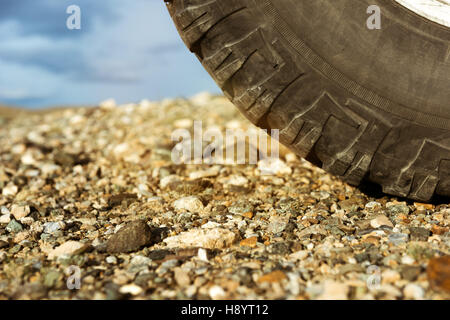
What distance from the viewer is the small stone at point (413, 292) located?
123cm

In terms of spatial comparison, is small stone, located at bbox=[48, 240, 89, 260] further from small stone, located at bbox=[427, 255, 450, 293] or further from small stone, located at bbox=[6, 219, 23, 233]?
small stone, located at bbox=[427, 255, 450, 293]

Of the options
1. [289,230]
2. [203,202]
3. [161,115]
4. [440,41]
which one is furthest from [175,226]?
[161,115]

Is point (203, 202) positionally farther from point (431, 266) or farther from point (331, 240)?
point (431, 266)

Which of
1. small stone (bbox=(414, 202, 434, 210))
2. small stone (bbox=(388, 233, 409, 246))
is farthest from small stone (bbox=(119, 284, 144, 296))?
small stone (bbox=(414, 202, 434, 210))

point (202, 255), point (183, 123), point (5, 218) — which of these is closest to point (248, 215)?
point (202, 255)

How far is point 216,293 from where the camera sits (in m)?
1.28

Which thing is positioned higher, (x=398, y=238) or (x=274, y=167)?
(x=274, y=167)

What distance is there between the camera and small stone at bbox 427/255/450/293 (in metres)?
1.24

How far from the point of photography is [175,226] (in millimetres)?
1835

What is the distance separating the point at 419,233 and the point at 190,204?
1.04 meters

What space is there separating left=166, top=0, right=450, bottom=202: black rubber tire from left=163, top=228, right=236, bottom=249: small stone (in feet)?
1.64

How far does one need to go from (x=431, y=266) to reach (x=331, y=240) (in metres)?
0.38

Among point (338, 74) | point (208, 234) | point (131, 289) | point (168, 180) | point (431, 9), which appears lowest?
point (131, 289)

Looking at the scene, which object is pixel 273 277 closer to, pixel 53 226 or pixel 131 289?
pixel 131 289
